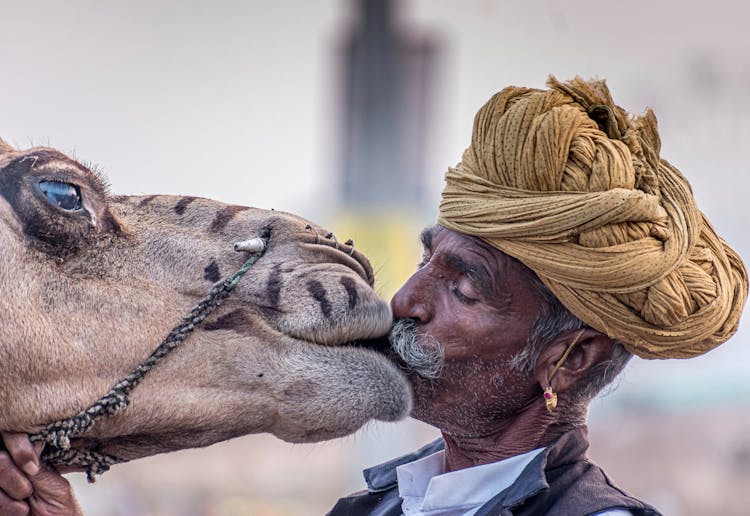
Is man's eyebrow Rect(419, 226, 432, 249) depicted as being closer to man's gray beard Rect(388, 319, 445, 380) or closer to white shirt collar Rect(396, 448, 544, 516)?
man's gray beard Rect(388, 319, 445, 380)

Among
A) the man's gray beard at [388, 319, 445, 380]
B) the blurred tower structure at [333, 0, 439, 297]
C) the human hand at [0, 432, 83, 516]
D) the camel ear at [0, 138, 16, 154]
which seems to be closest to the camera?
the human hand at [0, 432, 83, 516]

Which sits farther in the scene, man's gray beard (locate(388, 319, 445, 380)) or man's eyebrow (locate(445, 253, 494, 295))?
man's eyebrow (locate(445, 253, 494, 295))

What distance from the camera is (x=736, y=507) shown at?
50.0ft

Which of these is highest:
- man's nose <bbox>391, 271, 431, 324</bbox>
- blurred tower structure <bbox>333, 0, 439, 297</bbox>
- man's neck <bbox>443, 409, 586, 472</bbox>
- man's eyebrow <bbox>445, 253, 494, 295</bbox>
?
man's eyebrow <bbox>445, 253, 494, 295</bbox>

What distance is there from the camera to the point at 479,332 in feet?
12.6

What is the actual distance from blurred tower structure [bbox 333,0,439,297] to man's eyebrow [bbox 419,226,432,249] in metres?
15.7

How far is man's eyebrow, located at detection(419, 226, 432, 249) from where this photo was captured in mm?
4098

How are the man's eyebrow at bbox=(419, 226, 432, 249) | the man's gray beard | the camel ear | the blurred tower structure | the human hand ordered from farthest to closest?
the blurred tower structure → the man's eyebrow at bbox=(419, 226, 432, 249) → the camel ear → the man's gray beard → the human hand

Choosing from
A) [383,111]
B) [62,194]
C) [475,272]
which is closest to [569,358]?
[475,272]

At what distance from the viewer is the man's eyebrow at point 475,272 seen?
3850 mm

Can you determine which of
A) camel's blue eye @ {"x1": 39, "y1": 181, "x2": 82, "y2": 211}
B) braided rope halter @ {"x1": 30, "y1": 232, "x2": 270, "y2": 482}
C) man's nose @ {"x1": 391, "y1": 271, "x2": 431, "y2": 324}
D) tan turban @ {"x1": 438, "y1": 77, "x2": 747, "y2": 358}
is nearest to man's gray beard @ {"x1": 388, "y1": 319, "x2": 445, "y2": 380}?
man's nose @ {"x1": 391, "y1": 271, "x2": 431, "y2": 324}

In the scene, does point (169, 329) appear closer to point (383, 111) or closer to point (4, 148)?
point (4, 148)

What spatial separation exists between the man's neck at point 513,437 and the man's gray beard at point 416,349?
27cm

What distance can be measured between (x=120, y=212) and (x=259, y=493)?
13.0 meters
